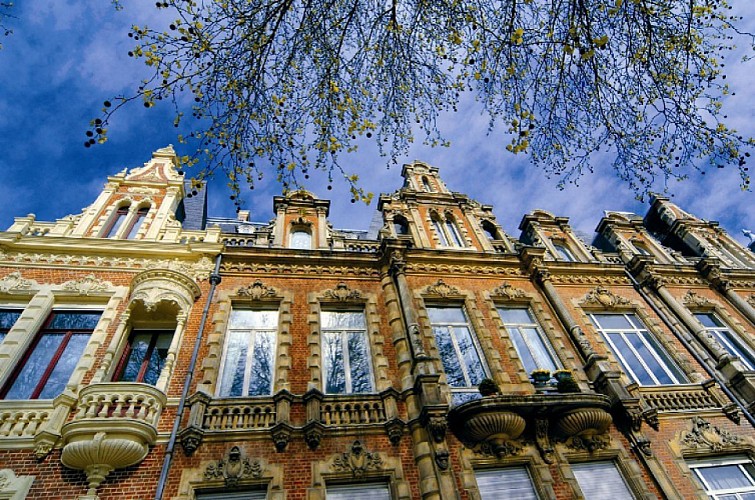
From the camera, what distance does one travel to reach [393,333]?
12070mm

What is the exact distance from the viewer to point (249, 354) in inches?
444

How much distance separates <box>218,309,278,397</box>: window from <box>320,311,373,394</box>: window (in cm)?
137

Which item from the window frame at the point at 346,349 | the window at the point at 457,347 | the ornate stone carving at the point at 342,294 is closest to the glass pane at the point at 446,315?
the window at the point at 457,347

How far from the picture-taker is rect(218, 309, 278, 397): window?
10.6 metres

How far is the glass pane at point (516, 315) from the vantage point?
45.2 ft

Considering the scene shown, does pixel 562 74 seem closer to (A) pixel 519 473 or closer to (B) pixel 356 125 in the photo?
(B) pixel 356 125

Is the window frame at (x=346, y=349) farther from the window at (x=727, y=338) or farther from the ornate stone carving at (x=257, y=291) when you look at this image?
the window at (x=727, y=338)

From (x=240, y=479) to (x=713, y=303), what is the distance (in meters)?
16.3

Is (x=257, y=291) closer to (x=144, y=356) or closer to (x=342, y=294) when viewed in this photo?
(x=342, y=294)

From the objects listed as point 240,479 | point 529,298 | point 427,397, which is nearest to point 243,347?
point 240,479

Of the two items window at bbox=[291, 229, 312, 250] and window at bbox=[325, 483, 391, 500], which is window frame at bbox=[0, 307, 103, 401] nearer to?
window at bbox=[291, 229, 312, 250]

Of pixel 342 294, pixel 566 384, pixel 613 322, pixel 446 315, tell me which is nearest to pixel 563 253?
pixel 613 322

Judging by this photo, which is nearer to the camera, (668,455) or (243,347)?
(668,455)

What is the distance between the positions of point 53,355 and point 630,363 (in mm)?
15120
